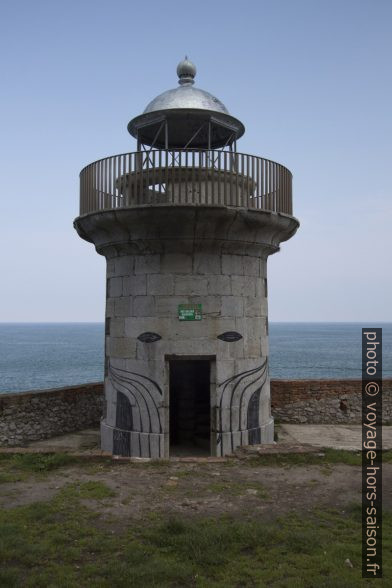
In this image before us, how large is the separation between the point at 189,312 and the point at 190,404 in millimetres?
4105

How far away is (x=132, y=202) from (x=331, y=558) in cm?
854

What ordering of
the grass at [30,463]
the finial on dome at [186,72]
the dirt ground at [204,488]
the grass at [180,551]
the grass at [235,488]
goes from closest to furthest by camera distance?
the grass at [180,551]
the dirt ground at [204,488]
the grass at [235,488]
the grass at [30,463]
the finial on dome at [186,72]

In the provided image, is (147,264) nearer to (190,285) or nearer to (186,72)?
(190,285)

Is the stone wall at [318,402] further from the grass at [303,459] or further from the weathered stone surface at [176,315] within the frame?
the grass at [303,459]

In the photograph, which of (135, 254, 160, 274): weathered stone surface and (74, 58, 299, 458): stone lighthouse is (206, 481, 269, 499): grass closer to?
(74, 58, 299, 458): stone lighthouse

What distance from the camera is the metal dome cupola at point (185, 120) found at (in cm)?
1239

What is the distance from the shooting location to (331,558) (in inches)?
249

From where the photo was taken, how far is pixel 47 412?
52.1 feet

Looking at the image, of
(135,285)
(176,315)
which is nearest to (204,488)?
(176,315)

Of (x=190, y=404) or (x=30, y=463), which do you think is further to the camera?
(x=190, y=404)

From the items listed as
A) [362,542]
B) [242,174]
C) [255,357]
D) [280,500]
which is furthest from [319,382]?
[362,542]

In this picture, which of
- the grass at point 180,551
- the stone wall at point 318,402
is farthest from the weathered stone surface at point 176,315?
the grass at point 180,551

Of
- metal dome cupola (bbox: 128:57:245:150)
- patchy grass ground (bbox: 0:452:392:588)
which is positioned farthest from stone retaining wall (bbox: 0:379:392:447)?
metal dome cupola (bbox: 128:57:245:150)

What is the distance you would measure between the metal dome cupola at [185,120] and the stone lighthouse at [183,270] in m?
0.04
